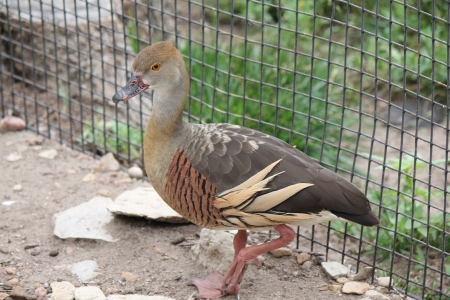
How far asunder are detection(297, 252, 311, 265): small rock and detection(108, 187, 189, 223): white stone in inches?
33.2

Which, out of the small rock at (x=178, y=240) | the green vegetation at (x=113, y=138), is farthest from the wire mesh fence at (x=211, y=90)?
the small rock at (x=178, y=240)

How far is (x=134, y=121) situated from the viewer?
6387mm

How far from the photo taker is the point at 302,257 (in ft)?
15.3

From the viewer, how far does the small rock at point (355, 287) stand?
429 cm

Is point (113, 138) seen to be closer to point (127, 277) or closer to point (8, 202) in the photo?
point (8, 202)

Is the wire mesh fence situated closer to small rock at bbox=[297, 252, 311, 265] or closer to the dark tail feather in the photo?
small rock at bbox=[297, 252, 311, 265]

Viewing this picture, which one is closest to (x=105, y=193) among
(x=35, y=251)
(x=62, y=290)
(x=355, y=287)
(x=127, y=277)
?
(x=35, y=251)

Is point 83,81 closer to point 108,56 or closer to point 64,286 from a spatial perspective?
point 108,56

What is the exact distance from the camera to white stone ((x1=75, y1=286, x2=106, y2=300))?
163 inches

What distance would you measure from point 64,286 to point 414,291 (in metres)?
2.30

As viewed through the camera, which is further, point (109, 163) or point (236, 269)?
point (109, 163)

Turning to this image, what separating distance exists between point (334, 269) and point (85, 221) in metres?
1.74

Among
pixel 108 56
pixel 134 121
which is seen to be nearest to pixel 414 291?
pixel 134 121

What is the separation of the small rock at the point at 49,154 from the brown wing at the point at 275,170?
2137 mm
